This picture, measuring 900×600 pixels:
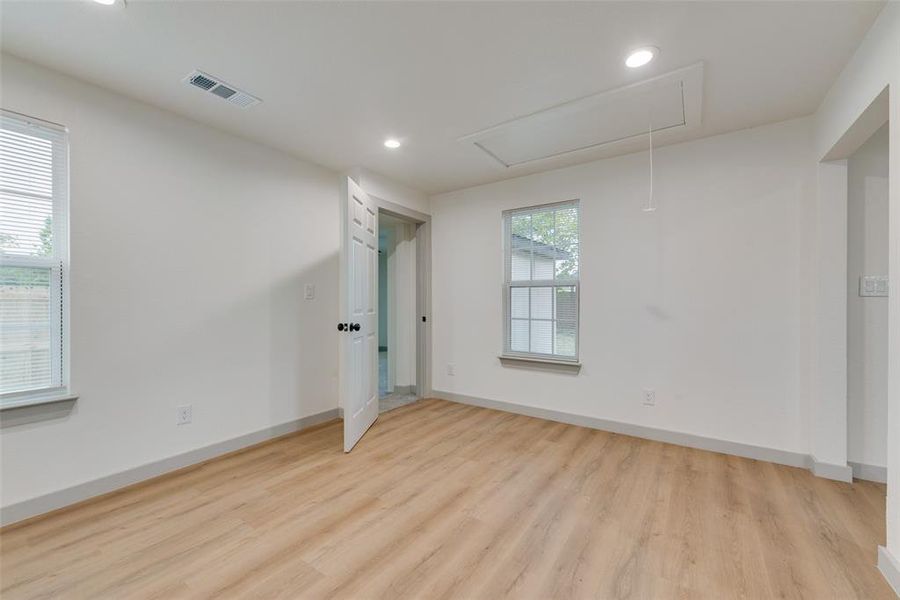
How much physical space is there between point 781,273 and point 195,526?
3.91 m

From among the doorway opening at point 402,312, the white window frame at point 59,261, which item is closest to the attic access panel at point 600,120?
the doorway opening at point 402,312

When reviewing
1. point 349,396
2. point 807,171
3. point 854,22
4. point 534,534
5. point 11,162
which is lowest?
point 534,534

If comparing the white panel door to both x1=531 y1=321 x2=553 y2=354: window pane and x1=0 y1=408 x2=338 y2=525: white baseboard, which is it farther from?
x1=531 y1=321 x2=553 y2=354: window pane

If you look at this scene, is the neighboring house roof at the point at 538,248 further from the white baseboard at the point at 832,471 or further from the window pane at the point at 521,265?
the white baseboard at the point at 832,471

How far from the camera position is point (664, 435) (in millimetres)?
2977

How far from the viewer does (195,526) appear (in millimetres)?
1865

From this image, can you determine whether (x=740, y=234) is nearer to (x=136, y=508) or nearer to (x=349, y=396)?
(x=349, y=396)

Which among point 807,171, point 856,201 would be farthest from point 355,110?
point 856,201

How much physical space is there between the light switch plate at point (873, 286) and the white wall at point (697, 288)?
26 cm

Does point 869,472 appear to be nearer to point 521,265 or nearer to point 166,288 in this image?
point 521,265

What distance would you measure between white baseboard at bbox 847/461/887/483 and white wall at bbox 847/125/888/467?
0.08 ft

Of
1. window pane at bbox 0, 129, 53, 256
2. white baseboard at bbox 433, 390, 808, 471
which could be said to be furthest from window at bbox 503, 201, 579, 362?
window pane at bbox 0, 129, 53, 256

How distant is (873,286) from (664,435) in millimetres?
1632

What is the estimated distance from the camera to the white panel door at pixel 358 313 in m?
2.84
